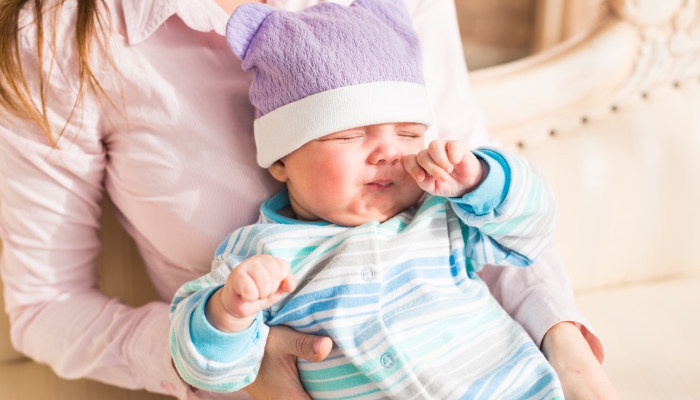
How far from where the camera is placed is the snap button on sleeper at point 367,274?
30.9 inches

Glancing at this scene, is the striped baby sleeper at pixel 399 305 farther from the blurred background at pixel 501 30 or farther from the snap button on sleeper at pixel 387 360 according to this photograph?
the blurred background at pixel 501 30

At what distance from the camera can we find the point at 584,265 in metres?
1.50

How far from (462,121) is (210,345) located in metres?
0.60

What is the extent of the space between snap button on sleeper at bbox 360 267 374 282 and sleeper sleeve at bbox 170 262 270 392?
0.45 feet

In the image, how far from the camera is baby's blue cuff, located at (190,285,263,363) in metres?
0.69

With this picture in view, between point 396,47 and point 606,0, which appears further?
point 606,0

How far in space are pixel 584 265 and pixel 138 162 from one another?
1.10 metres

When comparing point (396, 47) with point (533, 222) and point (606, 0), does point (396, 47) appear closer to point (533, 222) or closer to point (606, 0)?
point (533, 222)

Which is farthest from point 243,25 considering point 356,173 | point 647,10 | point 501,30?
point 501,30

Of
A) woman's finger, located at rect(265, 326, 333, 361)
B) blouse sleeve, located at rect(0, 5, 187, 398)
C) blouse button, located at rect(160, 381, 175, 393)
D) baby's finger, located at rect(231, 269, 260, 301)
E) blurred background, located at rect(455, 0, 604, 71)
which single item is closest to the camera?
baby's finger, located at rect(231, 269, 260, 301)

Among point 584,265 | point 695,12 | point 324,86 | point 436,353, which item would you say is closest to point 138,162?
point 324,86

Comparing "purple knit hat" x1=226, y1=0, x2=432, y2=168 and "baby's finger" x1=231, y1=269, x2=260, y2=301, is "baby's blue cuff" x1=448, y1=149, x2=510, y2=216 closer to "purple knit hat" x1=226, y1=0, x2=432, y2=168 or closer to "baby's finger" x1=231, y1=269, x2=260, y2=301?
"purple knit hat" x1=226, y1=0, x2=432, y2=168

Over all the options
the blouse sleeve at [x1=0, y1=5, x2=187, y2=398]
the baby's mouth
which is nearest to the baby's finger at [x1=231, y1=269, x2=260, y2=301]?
the baby's mouth

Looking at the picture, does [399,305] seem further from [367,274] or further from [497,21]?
[497,21]
